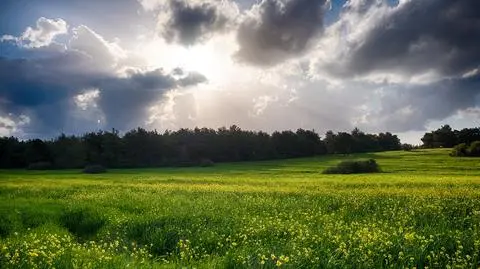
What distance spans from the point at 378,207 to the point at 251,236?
8.45 m

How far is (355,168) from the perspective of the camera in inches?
2675

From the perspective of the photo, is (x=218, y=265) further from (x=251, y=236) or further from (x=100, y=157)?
(x=100, y=157)

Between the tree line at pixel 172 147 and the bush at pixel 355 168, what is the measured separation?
41621 mm

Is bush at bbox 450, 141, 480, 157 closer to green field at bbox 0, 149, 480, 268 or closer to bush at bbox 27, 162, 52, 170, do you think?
green field at bbox 0, 149, 480, 268

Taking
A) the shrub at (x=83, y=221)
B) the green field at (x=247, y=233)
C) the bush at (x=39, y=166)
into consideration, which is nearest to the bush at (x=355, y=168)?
the green field at (x=247, y=233)

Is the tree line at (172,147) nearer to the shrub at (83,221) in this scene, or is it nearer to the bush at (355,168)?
the bush at (355,168)

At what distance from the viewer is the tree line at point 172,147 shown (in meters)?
109

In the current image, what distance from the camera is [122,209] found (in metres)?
22.5

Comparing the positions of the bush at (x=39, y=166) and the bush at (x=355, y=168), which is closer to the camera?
the bush at (x=355, y=168)

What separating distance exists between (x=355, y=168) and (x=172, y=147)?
62.7 metres

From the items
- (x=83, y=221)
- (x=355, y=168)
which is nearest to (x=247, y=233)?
(x=83, y=221)

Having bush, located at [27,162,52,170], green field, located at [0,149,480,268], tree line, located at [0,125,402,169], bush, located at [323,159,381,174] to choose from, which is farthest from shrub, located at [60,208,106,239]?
bush, located at [27,162,52,170]

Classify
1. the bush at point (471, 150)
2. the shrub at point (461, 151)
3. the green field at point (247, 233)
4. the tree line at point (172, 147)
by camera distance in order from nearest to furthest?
the green field at point (247, 233) → the bush at point (471, 150) → the shrub at point (461, 151) → the tree line at point (172, 147)

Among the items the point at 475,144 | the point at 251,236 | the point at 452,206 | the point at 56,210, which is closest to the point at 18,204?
the point at 56,210
